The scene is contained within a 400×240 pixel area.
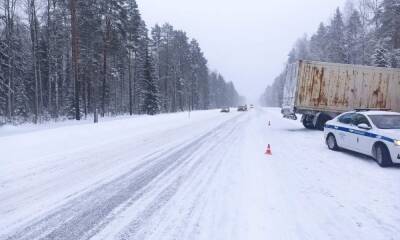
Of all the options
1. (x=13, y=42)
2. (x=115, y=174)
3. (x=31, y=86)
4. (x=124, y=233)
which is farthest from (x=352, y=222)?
(x=31, y=86)

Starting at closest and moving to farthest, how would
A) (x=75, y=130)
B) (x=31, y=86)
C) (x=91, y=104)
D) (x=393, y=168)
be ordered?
1. (x=393, y=168)
2. (x=75, y=130)
3. (x=31, y=86)
4. (x=91, y=104)

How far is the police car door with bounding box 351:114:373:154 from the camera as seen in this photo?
1074 cm

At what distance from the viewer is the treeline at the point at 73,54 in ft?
107

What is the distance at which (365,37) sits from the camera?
165ft

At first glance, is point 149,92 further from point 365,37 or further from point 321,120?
point 321,120

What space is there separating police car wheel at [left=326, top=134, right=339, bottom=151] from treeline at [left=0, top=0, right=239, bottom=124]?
1669 cm

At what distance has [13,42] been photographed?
35438 millimetres

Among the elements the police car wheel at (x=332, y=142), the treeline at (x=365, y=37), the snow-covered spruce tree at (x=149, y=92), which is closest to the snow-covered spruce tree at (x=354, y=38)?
the treeline at (x=365, y=37)

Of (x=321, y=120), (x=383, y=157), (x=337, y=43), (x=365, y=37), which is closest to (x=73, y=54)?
(x=321, y=120)

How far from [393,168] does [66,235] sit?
8685mm

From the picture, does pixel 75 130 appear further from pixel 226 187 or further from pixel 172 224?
pixel 172 224

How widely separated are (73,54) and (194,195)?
2600 cm

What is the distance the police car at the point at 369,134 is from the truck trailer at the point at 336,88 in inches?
305

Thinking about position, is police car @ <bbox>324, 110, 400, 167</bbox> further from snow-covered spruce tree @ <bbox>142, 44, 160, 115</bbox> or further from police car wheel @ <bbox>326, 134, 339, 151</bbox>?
snow-covered spruce tree @ <bbox>142, 44, 160, 115</bbox>
